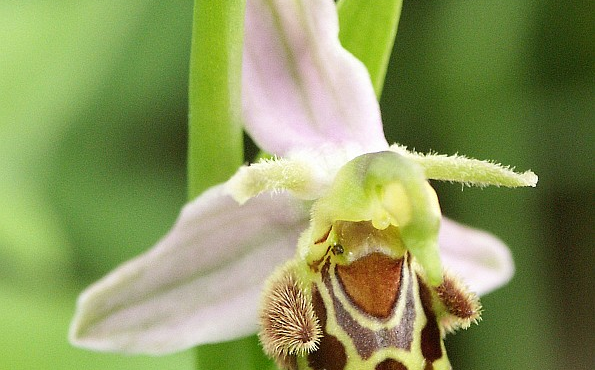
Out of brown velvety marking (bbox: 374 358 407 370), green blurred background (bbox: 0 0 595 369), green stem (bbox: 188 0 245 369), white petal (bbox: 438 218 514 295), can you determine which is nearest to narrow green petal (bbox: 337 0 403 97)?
green stem (bbox: 188 0 245 369)

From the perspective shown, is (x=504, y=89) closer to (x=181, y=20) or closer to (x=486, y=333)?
(x=486, y=333)

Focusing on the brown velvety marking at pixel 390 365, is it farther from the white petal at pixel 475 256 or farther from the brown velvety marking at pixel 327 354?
the white petal at pixel 475 256

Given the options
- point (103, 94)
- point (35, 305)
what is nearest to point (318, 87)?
point (35, 305)

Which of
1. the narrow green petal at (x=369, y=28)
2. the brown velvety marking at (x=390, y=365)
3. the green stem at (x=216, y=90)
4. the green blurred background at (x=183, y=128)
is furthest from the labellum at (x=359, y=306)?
the green blurred background at (x=183, y=128)

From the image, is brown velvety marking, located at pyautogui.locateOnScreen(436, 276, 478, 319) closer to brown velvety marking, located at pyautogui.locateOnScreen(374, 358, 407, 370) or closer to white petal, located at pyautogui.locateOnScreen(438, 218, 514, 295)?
brown velvety marking, located at pyautogui.locateOnScreen(374, 358, 407, 370)

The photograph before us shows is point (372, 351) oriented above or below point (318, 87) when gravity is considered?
below

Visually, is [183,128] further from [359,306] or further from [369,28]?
[359,306]

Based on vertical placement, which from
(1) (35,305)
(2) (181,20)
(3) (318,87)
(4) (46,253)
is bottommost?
(3) (318,87)
